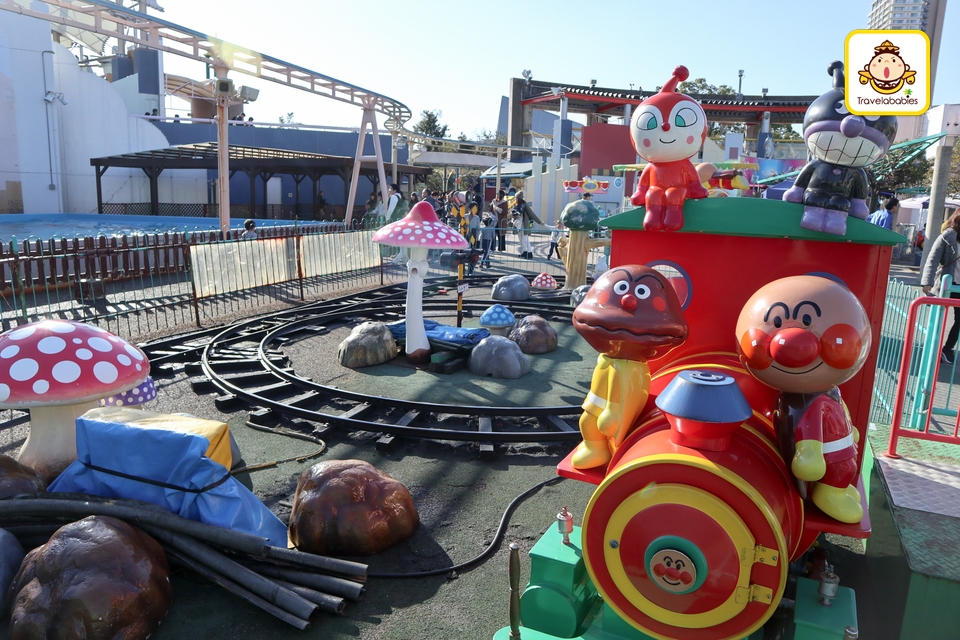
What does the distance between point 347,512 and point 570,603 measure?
155cm

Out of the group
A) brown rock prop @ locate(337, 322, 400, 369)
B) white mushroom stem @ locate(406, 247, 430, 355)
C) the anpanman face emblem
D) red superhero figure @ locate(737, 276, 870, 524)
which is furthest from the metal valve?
brown rock prop @ locate(337, 322, 400, 369)

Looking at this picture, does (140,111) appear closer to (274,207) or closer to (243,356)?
(274,207)

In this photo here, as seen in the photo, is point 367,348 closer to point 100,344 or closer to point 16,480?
point 100,344

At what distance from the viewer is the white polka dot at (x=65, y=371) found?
13.2ft

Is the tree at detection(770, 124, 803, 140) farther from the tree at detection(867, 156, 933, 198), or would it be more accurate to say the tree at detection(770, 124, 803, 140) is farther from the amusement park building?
the amusement park building

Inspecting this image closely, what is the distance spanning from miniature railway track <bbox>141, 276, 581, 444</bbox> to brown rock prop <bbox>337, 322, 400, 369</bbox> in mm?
722

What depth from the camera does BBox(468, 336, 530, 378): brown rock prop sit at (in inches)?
312

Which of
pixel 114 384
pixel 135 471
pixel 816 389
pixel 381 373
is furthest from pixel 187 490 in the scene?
pixel 381 373

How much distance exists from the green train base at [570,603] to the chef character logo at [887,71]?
2593 millimetres

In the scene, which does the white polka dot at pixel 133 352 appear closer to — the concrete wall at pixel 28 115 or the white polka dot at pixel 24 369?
the white polka dot at pixel 24 369

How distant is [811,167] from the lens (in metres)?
3.04

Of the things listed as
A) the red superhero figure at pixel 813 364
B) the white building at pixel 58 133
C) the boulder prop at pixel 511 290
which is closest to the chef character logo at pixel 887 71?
the red superhero figure at pixel 813 364

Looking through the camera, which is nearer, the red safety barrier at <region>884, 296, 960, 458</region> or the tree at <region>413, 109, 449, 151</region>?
the red safety barrier at <region>884, 296, 960, 458</region>

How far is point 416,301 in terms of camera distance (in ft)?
26.9
